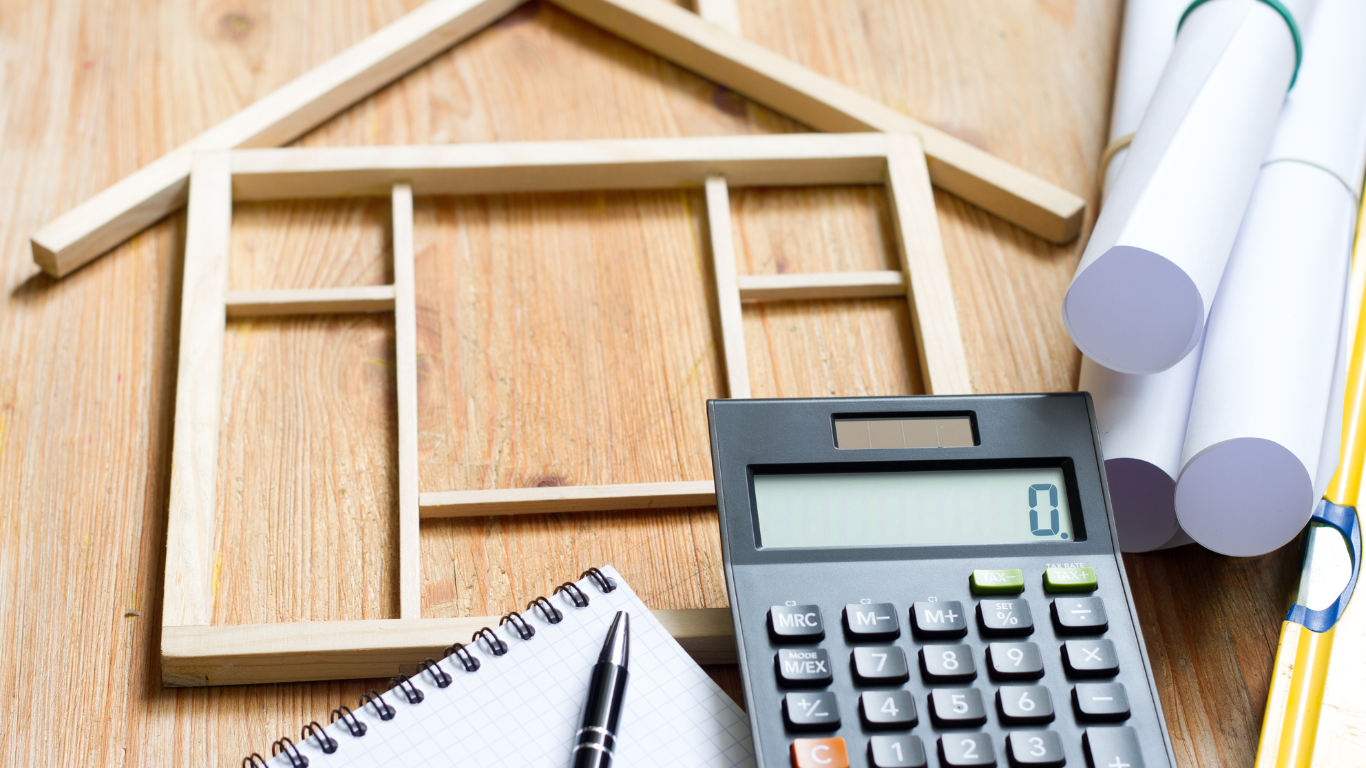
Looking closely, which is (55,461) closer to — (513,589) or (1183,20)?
(513,589)

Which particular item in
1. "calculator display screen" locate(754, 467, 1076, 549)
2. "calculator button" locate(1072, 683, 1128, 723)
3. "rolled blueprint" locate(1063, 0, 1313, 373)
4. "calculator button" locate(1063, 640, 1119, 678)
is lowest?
"calculator button" locate(1072, 683, 1128, 723)

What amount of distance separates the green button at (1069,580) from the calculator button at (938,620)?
0.05 meters

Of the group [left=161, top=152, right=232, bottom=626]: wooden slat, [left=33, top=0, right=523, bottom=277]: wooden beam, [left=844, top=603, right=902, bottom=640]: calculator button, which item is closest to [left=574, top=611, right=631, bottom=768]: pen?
[left=844, top=603, right=902, bottom=640]: calculator button

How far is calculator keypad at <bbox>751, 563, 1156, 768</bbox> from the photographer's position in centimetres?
43

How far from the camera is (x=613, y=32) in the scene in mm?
846

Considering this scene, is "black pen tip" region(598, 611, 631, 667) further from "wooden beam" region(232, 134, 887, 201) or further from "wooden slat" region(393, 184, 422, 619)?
"wooden beam" region(232, 134, 887, 201)

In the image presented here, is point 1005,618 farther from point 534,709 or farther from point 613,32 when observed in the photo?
point 613,32

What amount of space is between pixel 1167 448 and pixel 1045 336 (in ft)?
0.53

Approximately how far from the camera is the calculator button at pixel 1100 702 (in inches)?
17.5

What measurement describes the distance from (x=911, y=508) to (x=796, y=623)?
0.09 meters

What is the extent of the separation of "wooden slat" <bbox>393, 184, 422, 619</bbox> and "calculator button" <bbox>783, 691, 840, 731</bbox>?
7.9 inches

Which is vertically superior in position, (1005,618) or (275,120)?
(275,120)

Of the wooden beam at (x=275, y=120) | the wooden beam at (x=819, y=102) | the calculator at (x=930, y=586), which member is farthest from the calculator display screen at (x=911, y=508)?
the wooden beam at (x=275, y=120)

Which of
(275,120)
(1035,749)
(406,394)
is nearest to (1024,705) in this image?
(1035,749)
